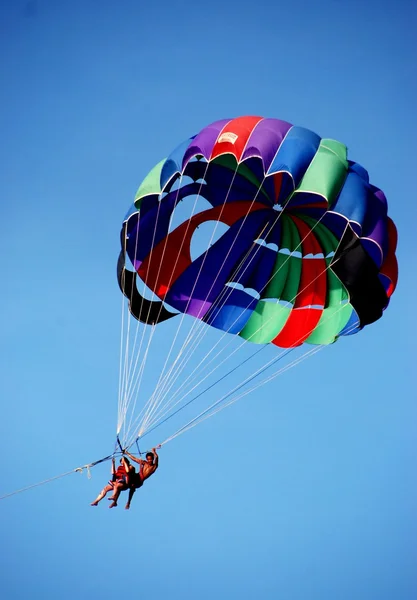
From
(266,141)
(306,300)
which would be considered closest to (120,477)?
(306,300)

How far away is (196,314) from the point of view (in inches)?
657

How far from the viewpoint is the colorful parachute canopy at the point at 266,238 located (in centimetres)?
1452

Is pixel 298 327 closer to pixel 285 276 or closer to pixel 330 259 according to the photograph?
pixel 285 276

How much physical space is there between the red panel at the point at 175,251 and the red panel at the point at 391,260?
2.21 metres

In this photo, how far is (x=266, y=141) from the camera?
566 inches

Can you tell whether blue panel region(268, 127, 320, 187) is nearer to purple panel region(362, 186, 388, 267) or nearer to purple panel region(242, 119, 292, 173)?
purple panel region(242, 119, 292, 173)

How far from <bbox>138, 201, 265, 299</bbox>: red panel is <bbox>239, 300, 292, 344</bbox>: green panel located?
141 centimetres

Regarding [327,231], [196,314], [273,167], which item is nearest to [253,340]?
[196,314]

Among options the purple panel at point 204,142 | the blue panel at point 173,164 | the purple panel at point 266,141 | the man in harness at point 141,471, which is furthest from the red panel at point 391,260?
the man in harness at point 141,471

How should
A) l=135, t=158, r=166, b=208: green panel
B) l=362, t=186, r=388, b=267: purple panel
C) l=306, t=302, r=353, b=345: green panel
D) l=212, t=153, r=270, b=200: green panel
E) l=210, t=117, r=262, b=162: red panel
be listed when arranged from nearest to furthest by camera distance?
l=210, t=117, r=262, b=162: red panel → l=362, t=186, r=388, b=267: purple panel → l=135, t=158, r=166, b=208: green panel → l=212, t=153, r=270, b=200: green panel → l=306, t=302, r=353, b=345: green panel

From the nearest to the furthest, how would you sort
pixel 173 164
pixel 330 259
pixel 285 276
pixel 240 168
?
pixel 173 164 < pixel 240 168 < pixel 330 259 < pixel 285 276

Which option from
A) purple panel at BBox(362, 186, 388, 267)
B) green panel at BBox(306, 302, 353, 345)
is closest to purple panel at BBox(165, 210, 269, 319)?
green panel at BBox(306, 302, 353, 345)

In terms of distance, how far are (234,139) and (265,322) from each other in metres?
3.46

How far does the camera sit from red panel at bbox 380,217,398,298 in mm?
15383
